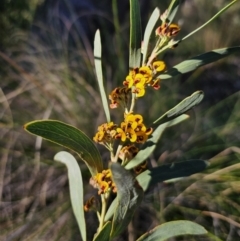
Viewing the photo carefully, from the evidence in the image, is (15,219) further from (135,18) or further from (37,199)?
(135,18)

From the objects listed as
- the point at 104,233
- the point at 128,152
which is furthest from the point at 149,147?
the point at 104,233

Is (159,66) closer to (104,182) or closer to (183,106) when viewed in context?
(183,106)

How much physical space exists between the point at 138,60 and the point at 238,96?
46.0 inches

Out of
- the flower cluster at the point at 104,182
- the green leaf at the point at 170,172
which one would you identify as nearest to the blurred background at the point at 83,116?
the green leaf at the point at 170,172

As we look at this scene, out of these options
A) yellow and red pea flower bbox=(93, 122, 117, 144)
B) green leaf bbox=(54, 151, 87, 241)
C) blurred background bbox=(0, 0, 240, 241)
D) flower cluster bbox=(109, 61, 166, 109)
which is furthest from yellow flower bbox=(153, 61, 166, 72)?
blurred background bbox=(0, 0, 240, 241)

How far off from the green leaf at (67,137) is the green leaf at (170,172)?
0.08 m

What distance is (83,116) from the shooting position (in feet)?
5.42

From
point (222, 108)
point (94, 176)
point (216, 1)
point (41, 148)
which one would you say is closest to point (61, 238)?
point (41, 148)

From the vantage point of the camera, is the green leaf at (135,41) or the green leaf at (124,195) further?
the green leaf at (135,41)

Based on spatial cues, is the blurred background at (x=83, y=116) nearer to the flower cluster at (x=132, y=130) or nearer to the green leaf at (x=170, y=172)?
the green leaf at (x=170, y=172)

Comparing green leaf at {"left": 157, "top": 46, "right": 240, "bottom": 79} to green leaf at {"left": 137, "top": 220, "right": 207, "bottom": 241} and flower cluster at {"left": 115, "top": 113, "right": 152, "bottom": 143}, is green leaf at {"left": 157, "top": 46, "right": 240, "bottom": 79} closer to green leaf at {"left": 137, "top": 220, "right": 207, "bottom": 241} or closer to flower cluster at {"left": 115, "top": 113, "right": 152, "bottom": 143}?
flower cluster at {"left": 115, "top": 113, "right": 152, "bottom": 143}

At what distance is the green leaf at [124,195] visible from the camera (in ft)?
1.85

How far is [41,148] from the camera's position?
1.53m

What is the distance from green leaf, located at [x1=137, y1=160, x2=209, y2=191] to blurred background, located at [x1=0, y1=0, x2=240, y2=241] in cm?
59
